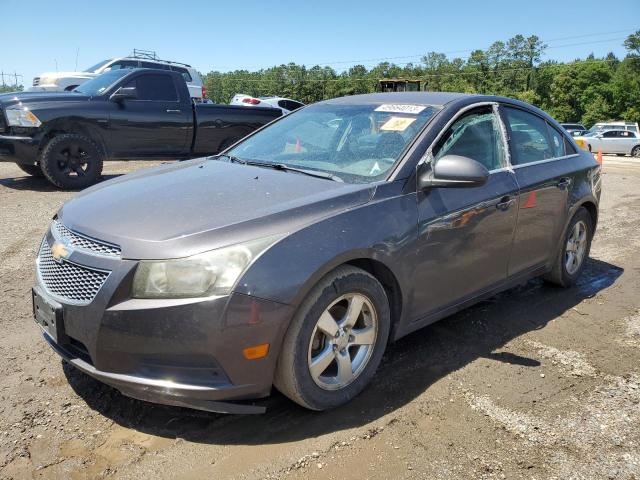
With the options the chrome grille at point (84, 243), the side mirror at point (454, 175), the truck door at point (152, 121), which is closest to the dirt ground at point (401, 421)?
the chrome grille at point (84, 243)

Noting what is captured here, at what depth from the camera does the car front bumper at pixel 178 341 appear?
238 centimetres

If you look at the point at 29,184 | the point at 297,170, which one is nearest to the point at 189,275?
the point at 297,170

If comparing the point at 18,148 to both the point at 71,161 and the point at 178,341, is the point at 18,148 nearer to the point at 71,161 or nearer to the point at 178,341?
the point at 71,161

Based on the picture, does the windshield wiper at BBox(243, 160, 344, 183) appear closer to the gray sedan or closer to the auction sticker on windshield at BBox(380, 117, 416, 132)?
the gray sedan

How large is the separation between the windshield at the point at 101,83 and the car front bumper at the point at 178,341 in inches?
295

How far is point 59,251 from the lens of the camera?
110 inches

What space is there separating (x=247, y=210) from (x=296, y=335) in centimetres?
66

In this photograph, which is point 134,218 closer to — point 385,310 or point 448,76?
point 385,310

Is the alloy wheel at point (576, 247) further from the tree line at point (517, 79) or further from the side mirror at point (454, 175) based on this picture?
the tree line at point (517, 79)

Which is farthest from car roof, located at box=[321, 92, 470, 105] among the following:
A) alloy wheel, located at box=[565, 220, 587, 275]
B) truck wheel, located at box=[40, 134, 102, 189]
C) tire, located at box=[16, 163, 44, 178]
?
tire, located at box=[16, 163, 44, 178]

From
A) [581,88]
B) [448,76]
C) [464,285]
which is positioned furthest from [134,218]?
[448,76]

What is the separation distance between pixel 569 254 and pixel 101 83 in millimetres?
7847

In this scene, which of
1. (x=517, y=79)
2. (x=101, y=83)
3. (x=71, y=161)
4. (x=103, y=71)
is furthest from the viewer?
(x=517, y=79)

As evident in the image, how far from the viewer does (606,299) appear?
481cm
